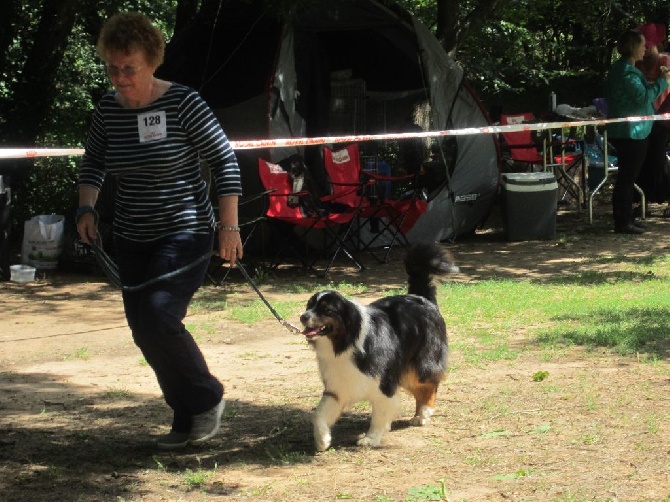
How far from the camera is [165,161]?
176 inches

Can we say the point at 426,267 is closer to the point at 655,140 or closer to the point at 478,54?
the point at 655,140

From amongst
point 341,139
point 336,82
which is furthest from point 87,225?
point 336,82

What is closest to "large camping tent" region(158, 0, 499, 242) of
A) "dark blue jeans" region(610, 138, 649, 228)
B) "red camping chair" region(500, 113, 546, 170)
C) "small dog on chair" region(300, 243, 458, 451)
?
"dark blue jeans" region(610, 138, 649, 228)

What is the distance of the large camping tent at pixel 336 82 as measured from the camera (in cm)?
1177

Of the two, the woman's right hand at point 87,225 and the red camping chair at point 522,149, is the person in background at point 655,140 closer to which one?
the red camping chair at point 522,149

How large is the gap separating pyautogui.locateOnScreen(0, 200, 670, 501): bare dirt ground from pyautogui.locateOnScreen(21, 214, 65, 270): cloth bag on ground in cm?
309

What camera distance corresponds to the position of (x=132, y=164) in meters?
4.49

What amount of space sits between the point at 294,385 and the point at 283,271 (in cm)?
459

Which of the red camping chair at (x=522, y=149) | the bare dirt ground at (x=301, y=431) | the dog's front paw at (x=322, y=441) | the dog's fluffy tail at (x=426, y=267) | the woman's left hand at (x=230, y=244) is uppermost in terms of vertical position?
the red camping chair at (x=522, y=149)

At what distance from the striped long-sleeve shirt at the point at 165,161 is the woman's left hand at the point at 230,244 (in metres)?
0.09

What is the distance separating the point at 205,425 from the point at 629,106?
8502 mm

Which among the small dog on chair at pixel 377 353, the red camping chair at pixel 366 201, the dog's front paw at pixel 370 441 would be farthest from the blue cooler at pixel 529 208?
the dog's front paw at pixel 370 441

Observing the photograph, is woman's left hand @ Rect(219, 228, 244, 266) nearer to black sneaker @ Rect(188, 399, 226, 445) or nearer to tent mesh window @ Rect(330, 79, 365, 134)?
black sneaker @ Rect(188, 399, 226, 445)

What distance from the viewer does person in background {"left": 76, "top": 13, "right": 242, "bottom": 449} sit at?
446 centimetres
